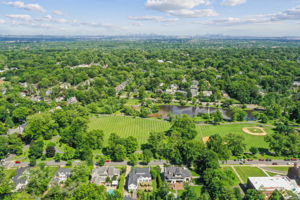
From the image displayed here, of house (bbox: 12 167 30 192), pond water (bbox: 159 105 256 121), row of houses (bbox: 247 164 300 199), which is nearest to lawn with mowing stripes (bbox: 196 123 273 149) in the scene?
pond water (bbox: 159 105 256 121)

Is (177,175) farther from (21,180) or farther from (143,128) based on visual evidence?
(21,180)

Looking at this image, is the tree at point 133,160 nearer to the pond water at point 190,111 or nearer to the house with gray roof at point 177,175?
the house with gray roof at point 177,175

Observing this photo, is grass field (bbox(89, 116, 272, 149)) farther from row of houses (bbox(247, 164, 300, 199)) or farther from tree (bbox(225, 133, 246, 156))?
row of houses (bbox(247, 164, 300, 199))

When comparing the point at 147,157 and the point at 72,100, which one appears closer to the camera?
the point at 147,157

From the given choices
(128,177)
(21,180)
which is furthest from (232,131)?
(21,180)

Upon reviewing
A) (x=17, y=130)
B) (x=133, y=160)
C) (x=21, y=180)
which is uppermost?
(x=133, y=160)

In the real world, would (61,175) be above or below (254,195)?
below

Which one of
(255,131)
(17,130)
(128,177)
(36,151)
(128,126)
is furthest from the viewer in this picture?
(128,126)

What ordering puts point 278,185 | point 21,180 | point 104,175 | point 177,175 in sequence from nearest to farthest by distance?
point 278,185
point 21,180
point 177,175
point 104,175

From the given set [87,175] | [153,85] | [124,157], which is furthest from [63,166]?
[153,85]
